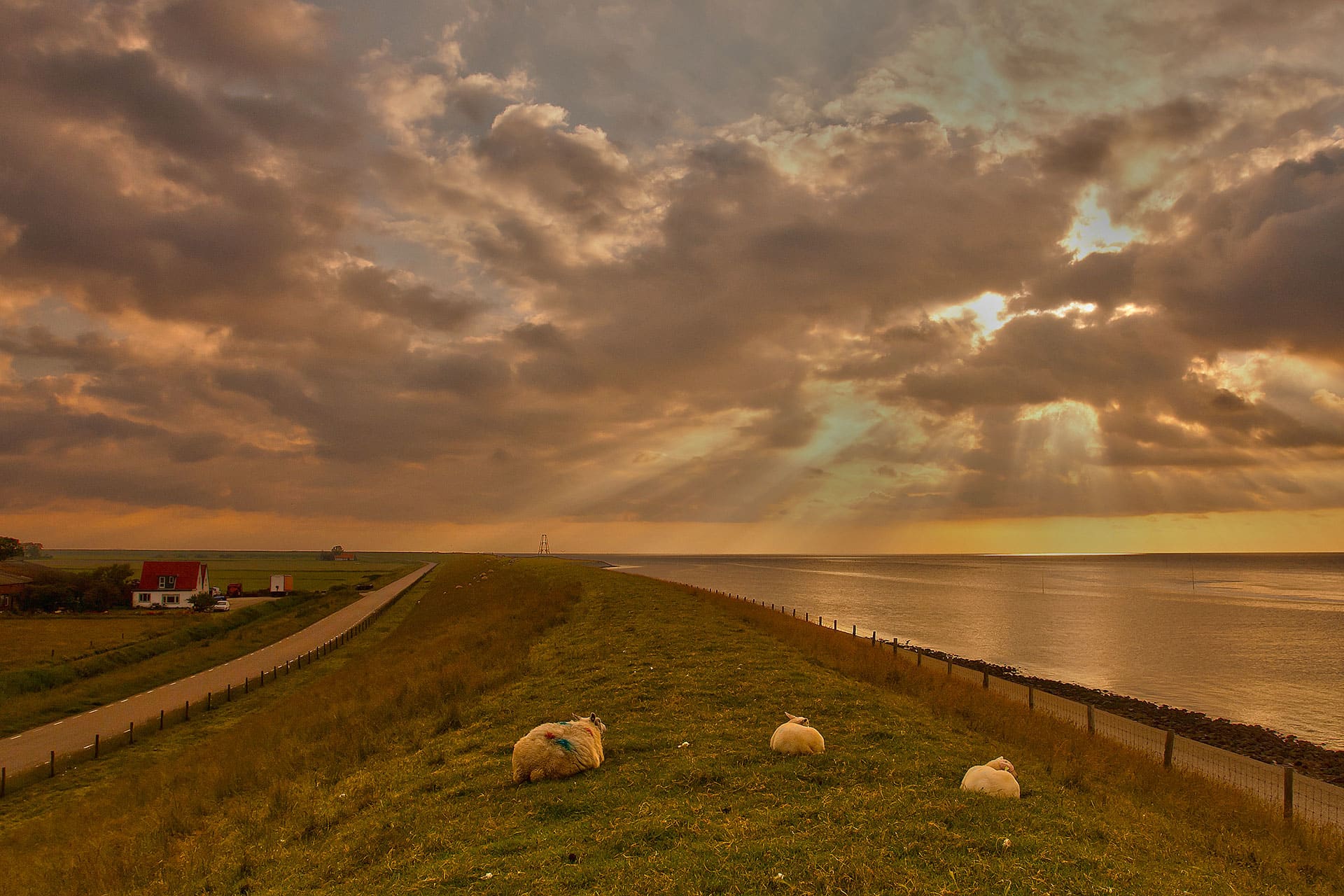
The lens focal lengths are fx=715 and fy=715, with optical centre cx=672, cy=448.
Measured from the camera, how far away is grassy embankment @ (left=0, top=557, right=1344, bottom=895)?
11.0m

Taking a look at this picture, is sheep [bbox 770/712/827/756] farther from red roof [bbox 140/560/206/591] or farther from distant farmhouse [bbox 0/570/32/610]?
red roof [bbox 140/560/206/591]

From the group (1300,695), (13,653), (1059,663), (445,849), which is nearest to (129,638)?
(13,653)

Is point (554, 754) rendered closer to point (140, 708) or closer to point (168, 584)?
point (140, 708)

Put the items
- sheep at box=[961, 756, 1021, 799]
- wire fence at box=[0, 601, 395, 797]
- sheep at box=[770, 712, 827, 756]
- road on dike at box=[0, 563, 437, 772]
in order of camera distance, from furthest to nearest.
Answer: road on dike at box=[0, 563, 437, 772] < wire fence at box=[0, 601, 395, 797] < sheep at box=[770, 712, 827, 756] < sheep at box=[961, 756, 1021, 799]

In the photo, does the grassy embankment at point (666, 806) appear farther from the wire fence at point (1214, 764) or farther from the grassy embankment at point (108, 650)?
the grassy embankment at point (108, 650)

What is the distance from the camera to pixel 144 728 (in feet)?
124

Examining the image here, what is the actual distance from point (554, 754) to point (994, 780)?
8858 millimetres

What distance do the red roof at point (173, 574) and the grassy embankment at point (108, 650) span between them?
7532 mm

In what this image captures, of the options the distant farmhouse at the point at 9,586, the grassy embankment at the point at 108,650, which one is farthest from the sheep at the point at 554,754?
the distant farmhouse at the point at 9,586

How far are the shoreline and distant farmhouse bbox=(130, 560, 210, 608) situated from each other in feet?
365

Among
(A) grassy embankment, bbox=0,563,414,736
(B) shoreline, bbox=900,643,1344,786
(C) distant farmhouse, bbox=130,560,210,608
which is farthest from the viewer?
(C) distant farmhouse, bbox=130,560,210,608

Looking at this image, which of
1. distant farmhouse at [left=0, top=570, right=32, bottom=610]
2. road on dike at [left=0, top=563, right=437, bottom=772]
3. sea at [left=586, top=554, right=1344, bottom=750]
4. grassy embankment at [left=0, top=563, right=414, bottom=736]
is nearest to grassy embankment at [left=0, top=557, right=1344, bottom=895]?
road on dike at [left=0, top=563, right=437, bottom=772]

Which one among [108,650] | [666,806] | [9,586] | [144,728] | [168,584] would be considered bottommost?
[108,650]

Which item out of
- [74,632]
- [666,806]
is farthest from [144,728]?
[74,632]
